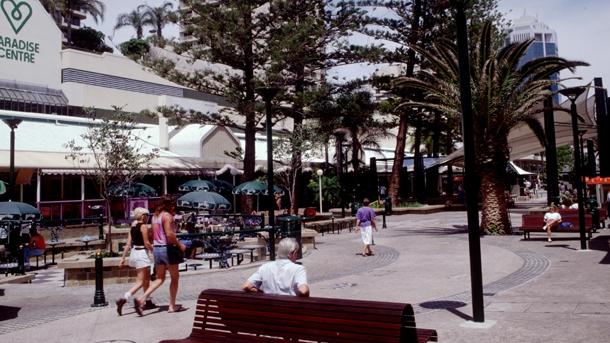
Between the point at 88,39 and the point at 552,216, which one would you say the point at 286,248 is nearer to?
the point at 552,216

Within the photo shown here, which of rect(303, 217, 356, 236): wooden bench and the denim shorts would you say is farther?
rect(303, 217, 356, 236): wooden bench

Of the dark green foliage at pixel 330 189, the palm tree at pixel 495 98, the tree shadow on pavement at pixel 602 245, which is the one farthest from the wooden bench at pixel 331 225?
the tree shadow on pavement at pixel 602 245

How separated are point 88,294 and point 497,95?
13.7 metres

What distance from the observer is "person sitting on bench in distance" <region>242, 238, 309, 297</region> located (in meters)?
5.18

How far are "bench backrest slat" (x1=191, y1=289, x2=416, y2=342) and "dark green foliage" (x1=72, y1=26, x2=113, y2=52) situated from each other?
238 feet

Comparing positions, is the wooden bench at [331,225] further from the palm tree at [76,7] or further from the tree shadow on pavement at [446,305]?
the palm tree at [76,7]

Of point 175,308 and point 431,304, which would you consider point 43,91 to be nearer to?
point 175,308

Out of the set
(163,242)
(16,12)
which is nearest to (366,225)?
(163,242)

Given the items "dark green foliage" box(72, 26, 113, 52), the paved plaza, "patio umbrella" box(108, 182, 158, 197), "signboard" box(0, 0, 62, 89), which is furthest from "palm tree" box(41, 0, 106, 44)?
the paved plaza

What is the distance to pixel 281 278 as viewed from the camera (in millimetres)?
5246

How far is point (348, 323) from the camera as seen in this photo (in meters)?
4.31

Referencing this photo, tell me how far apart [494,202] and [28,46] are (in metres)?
28.8

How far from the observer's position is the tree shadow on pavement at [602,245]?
11.9 metres

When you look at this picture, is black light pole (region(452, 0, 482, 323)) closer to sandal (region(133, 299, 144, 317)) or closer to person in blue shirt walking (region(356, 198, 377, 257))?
sandal (region(133, 299, 144, 317))
